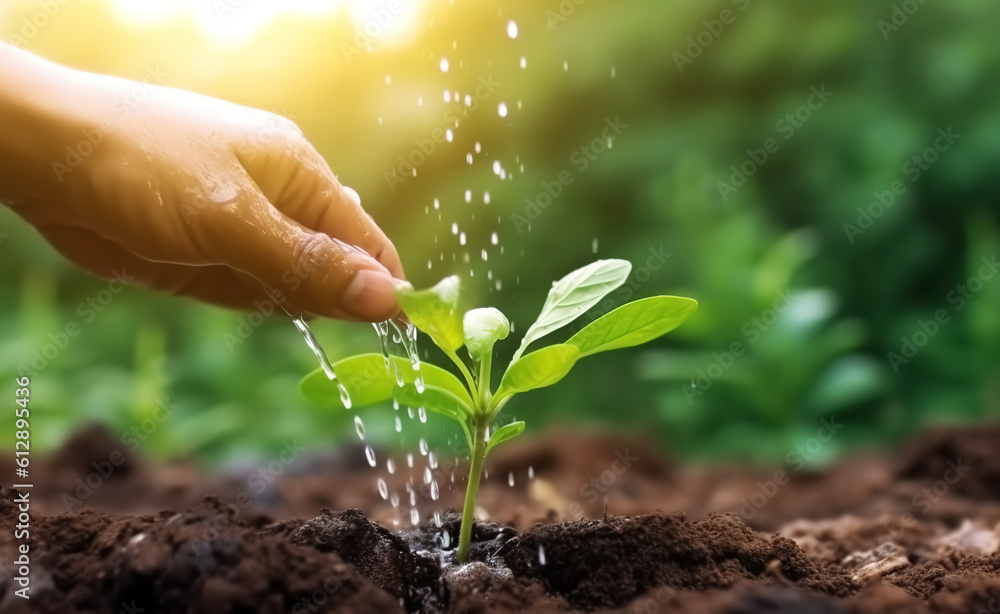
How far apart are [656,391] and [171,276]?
6.44 ft

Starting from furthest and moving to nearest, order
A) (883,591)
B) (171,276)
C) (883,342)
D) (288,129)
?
(883,342) < (171,276) < (288,129) < (883,591)

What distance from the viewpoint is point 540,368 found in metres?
0.79

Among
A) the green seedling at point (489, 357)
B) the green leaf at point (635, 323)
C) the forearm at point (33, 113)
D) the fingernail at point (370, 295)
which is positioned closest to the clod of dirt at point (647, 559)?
the green seedling at point (489, 357)

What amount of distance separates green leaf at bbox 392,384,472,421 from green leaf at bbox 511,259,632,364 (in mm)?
98

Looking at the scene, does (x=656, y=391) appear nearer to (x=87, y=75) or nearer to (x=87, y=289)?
(x=87, y=75)

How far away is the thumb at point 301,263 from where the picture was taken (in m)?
0.84

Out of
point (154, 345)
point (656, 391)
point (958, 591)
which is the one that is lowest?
point (958, 591)

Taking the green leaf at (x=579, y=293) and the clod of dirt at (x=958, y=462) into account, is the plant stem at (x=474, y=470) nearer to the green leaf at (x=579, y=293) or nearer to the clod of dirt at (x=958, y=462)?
the green leaf at (x=579, y=293)

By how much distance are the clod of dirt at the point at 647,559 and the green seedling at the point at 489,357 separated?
10 cm

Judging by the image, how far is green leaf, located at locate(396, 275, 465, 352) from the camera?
28.7 inches

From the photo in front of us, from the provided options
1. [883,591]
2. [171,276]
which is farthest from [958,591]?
[171,276]

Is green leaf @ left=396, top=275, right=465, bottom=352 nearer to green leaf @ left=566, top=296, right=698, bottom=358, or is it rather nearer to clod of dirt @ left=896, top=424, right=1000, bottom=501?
green leaf @ left=566, top=296, right=698, bottom=358

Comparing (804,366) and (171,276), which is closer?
(171,276)

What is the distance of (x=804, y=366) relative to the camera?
2.19 meters
